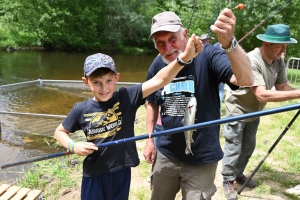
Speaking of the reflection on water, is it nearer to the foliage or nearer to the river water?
the river water

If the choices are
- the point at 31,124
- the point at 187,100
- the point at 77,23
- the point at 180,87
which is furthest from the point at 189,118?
the point at 77,23

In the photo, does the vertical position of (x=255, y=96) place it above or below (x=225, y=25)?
below

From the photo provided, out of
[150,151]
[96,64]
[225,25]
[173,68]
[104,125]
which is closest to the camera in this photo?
[225,25]

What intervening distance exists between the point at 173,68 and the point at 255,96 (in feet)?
5.91

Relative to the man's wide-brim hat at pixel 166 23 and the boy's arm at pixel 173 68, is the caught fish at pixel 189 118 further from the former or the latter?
the man's wide-brim hat at pixel 166 23

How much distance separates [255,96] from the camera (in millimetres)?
3420

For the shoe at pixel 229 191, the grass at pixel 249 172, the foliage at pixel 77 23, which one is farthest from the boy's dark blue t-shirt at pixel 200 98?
the foliage at pixel 77 23

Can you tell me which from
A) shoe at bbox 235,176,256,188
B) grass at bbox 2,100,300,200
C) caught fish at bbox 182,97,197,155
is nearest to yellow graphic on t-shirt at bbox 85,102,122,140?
caught fish at bbox 182,97,197,155

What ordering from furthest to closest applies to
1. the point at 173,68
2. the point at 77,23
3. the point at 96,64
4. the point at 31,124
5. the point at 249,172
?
the point at 77,23 → the point at 31,124 → the point at 249,172 → the point at 96,64 → the point at 173,68

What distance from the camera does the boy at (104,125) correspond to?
223cm

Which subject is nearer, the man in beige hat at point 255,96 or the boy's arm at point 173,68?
the boy's arm at point 173,68

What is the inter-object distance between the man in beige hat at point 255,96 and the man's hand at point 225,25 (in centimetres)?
138

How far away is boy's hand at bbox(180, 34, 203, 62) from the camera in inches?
71.0

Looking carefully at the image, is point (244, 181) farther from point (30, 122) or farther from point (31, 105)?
point (31, 105)
